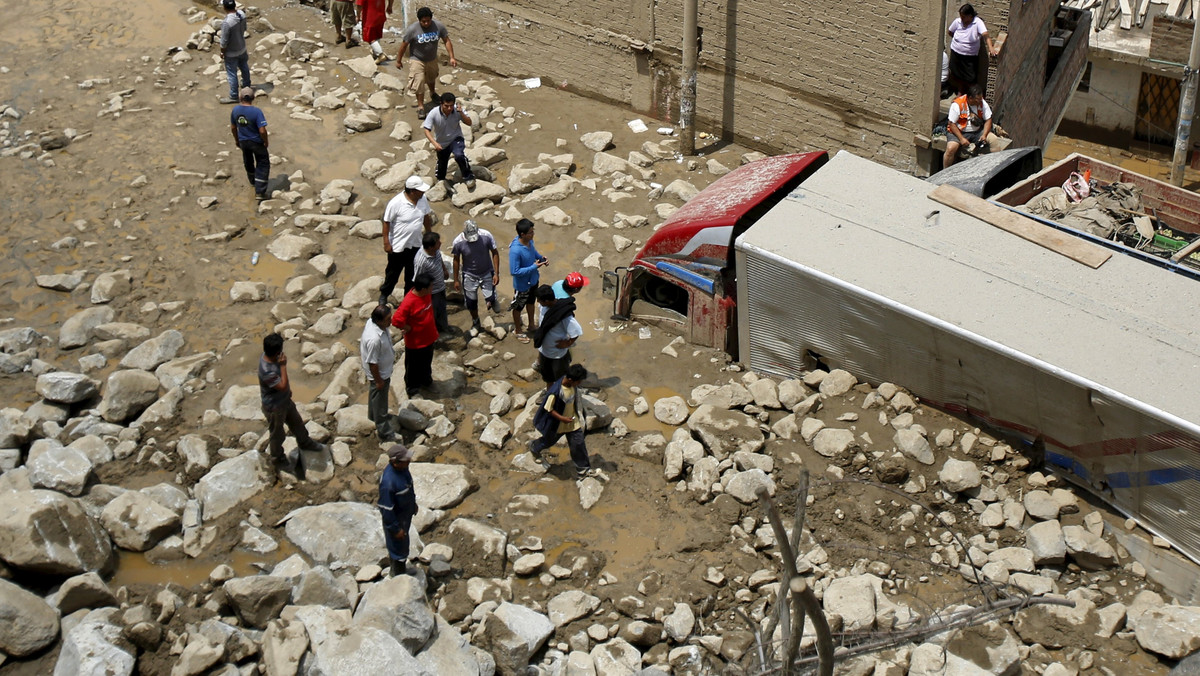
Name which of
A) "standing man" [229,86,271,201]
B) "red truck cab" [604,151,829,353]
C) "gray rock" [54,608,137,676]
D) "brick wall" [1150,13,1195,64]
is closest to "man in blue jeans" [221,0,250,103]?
"standing man" [229,86,271,201]

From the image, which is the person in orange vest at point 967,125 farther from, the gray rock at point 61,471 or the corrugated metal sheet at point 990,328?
the gray rock at point 61,471

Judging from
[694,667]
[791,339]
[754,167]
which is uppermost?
[754,167]

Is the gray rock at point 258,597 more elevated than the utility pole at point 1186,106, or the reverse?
the gray rock at point 258,597

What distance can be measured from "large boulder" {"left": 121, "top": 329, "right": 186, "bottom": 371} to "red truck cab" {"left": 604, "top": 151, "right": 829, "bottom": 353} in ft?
12.5

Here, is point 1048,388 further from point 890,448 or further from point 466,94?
point 466,94

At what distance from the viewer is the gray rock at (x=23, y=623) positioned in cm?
605

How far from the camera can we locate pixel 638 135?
1259 cm

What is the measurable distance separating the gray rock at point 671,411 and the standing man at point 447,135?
13.6ft

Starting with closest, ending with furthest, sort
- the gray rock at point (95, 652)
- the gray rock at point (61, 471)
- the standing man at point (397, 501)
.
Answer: the gray rock at point (95, 652) < the standing man at point (397, 501) < the gray rock at point (61, 471)

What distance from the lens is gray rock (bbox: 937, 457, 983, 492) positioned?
7195 mm

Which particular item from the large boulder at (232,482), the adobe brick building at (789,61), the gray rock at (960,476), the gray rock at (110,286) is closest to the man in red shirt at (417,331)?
the large boulder at (232,482)

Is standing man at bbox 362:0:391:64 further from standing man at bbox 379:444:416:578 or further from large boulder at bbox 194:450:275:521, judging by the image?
standing man at bbox 379:444:416:578

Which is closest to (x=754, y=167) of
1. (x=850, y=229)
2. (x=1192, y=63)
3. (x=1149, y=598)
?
(x=850, y=229)

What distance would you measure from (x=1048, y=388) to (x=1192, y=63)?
38.0 feet
